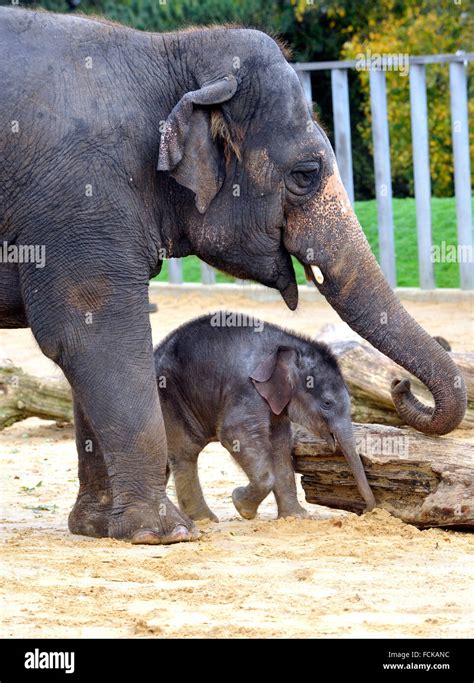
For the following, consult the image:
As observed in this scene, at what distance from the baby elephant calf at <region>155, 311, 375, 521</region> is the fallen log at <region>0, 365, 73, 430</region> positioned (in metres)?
2.13

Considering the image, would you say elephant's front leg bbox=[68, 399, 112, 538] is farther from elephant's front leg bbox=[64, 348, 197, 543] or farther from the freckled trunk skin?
the freckled trunk skin

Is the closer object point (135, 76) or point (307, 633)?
point (307, 633)

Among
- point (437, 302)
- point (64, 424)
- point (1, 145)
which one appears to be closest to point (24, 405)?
point (64, 424)

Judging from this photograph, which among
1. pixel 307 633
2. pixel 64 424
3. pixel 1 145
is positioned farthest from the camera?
pixel 64 424

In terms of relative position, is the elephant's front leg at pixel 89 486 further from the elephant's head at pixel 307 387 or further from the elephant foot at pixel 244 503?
the elephant's head at pixel 307 387

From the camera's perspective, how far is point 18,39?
258 inches

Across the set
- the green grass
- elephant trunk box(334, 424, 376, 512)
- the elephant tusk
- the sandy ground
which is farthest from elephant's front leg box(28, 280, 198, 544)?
the green grass

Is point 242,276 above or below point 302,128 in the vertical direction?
below

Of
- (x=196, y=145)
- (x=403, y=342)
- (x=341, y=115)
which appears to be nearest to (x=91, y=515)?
(x=403, y=342)

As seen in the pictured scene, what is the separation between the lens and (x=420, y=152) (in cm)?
1524

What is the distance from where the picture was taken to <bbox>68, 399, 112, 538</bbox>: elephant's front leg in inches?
278

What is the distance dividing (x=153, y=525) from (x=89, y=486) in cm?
62
